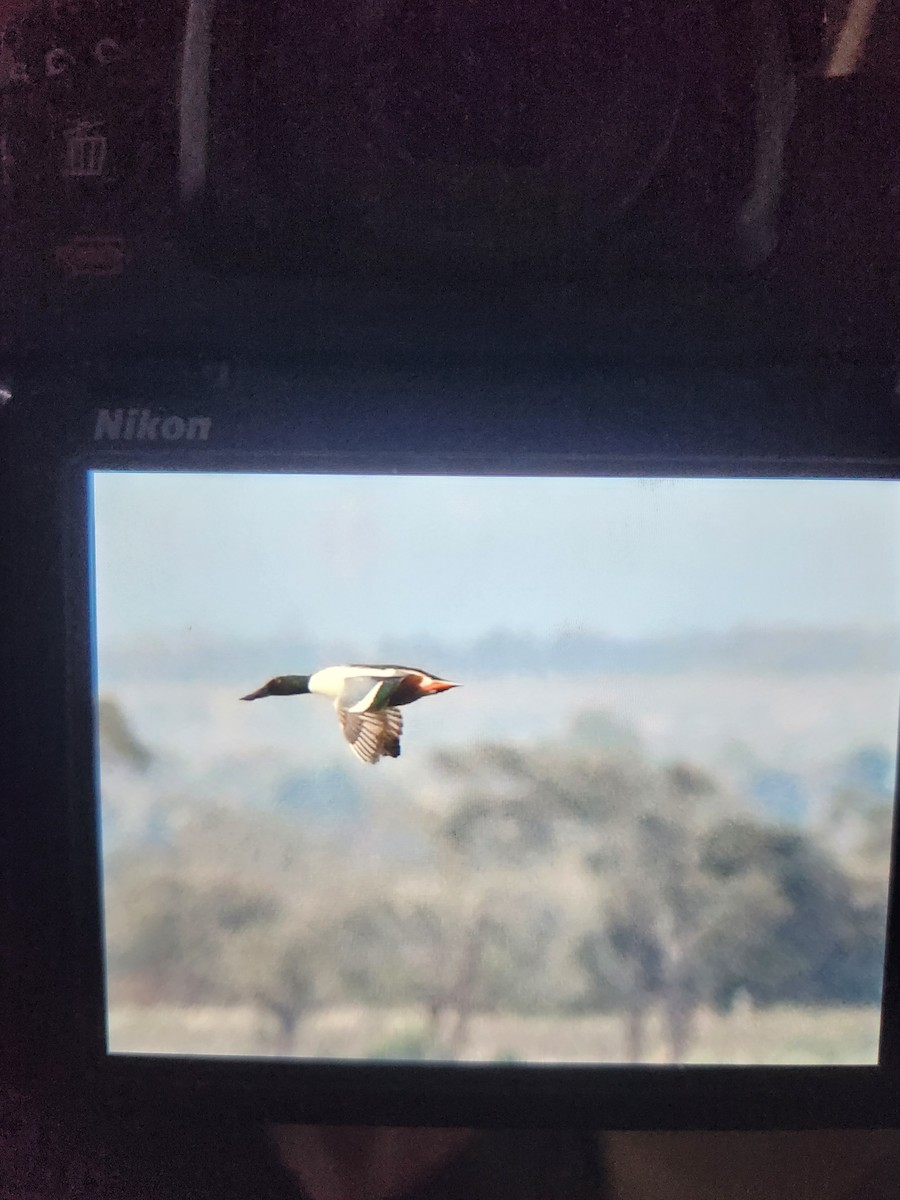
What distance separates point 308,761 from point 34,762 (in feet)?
0.55

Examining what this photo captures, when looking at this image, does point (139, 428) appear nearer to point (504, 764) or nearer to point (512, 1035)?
point (504, 764)

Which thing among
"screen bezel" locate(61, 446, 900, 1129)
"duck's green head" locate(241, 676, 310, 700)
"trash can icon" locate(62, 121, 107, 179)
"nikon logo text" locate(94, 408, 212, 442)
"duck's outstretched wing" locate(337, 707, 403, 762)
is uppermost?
"trash can icon" locate(62, 121, 107, 179)

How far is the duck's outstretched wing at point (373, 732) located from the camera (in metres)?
0.53

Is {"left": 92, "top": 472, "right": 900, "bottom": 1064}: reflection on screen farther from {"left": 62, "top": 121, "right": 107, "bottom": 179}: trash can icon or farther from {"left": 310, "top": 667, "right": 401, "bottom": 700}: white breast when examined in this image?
{"left": 62, "top": 121, "right": 107, "bottom": 179}: trash can icon

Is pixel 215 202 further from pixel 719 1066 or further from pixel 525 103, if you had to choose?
pixel 719 1066

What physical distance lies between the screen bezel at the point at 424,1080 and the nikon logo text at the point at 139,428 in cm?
3

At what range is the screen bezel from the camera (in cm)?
54

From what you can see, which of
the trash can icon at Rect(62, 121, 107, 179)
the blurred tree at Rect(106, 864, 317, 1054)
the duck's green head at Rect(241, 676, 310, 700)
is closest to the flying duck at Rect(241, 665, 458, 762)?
the duck's green head at Rect(241, 676, 310, 700)

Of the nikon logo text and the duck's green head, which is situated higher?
the nikon logo text

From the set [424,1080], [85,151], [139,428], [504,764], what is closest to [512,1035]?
[424,1080]

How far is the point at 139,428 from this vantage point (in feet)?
1.72

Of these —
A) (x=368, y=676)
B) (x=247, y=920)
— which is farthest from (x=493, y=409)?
(x=247, y=920)

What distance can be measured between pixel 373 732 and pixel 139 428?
0.73 feet

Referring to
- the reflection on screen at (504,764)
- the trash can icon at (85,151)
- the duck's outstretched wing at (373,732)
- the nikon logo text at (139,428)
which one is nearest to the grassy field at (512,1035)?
the reflection on screen at (504,764)
